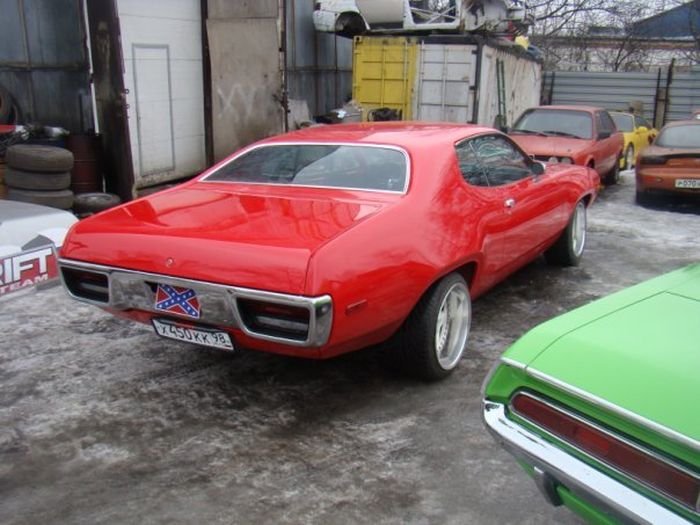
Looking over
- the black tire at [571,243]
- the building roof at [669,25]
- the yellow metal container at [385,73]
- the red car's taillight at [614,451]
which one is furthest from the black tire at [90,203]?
the building roof at [669,25]

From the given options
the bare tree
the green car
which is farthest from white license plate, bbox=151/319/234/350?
the bare tree

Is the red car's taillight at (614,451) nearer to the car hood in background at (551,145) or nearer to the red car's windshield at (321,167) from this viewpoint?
the red car's windshield at (321,167)

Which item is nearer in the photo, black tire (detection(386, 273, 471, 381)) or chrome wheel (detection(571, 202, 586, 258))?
black tire (detection(386, 273, 471, 381))

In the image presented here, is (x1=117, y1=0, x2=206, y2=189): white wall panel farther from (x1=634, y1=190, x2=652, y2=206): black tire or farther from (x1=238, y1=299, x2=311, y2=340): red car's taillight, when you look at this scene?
(x1=634, y1=190, x2=652, y2=206): black tire

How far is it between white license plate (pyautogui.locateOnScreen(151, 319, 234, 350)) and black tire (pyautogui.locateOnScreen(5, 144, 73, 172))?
4314 millimetres

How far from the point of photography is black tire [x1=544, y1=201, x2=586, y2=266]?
6.11 m

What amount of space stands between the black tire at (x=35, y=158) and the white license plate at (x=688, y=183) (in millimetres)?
7928

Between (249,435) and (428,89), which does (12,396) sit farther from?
(428,89)

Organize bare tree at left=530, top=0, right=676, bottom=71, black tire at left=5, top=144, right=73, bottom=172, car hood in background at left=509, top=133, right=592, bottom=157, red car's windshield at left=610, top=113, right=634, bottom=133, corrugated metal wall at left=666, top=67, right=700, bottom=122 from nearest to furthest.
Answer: black tire at left=5, top=144, right=73, bottom=172 < car hood in background at left=509, top=133, right=592, bottom=157 < red car's windshield at left=610, top=113, right=634, bottom=133 < corrugated metal wall at left=666, top=67, right=700, bottom=122 < bare tree at left=530, top=0, right=676, bottom=71

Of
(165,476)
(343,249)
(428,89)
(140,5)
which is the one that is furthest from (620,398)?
(428,89)

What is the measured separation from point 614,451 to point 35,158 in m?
6.59

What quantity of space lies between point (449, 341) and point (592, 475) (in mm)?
2050

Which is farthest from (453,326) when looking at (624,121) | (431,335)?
(624,121)

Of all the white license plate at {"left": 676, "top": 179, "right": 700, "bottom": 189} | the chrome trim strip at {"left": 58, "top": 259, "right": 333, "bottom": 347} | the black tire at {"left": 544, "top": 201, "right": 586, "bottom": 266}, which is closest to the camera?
the chrome trim strip at {"left": 58, "top": 259, "right": 333, "bottom": 347}
